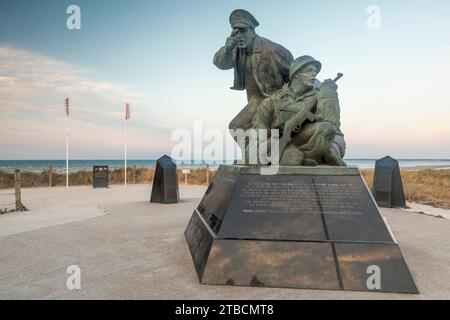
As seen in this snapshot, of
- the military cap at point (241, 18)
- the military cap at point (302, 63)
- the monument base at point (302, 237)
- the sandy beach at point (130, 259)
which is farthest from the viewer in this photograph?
the military cap at point (241, 18)

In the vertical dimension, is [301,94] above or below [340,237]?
above

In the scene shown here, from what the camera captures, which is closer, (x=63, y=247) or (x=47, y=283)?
(x=47, y=283)

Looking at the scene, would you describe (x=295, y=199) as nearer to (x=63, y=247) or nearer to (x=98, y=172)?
(x=63, y=247)

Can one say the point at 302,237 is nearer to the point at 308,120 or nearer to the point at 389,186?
the point at 308,120

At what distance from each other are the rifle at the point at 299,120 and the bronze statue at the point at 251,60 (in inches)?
58.3

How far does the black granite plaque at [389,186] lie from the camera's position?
35.6ft

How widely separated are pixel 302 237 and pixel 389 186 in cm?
792

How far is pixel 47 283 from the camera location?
3.91 meters

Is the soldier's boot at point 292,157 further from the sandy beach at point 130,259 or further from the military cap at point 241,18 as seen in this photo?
the military cap at point 241,18

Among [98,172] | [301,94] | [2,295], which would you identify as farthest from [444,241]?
[98,172]

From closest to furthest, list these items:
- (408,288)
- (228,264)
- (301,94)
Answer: (408,288) < (228,264) < (301,94)

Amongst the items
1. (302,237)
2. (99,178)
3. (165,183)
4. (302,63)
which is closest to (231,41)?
(302,63)

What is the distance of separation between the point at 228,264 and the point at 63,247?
2.89 meters

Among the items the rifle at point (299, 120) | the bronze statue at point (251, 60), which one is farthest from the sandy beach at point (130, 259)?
the bronze statue at point (251, 60)
